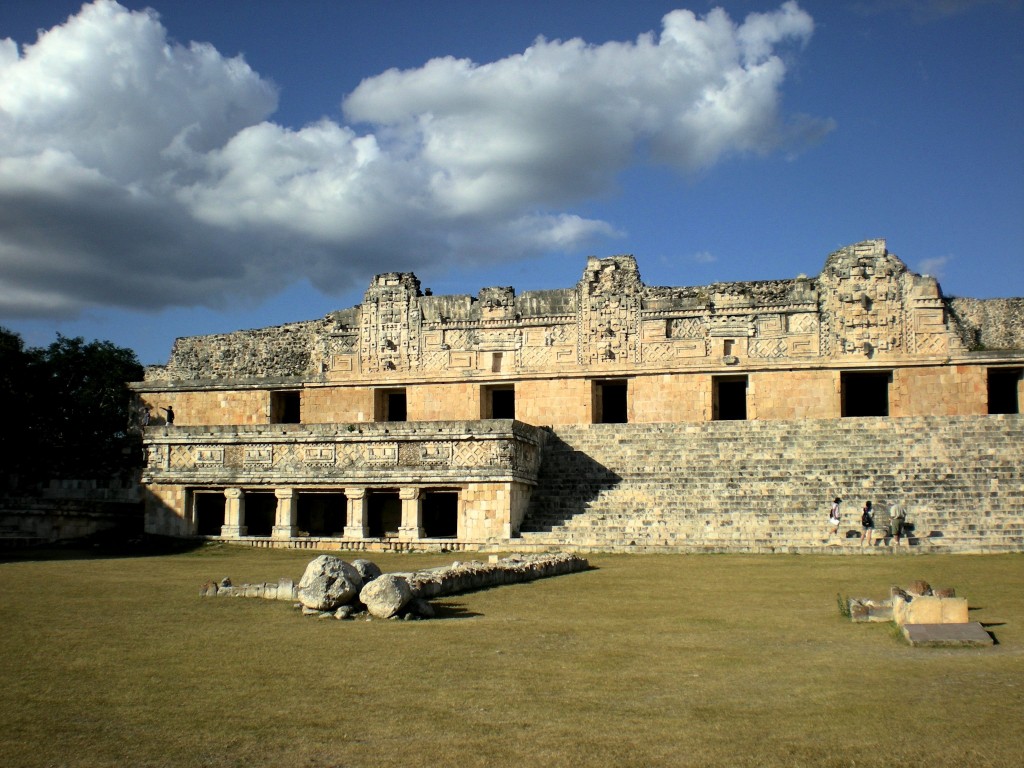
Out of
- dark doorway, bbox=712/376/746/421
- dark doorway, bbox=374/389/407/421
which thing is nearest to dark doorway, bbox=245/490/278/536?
dark doorway, bbox=374/389/407/421

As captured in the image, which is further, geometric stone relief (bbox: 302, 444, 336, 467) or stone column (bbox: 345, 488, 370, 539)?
geometric stone relief (bbox: 302, 444, 336, 467)

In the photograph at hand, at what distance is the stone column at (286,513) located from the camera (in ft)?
59.2

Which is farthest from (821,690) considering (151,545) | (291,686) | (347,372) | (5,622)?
(347,372)

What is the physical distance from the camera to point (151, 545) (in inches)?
712

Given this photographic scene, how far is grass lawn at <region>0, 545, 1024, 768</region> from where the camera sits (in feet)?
14.7

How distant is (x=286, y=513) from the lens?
18219mm

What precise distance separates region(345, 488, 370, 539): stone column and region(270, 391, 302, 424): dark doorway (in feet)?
23.4

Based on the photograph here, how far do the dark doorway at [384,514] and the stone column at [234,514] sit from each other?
8.25 feet

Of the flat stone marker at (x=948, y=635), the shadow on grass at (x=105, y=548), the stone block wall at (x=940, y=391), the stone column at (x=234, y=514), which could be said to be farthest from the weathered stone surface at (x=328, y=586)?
the stone block wall at (x=940, y=391)

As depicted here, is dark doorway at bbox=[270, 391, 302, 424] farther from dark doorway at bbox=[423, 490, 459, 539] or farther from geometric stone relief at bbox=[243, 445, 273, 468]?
dark doorway at bbox=[423, 490, 459, 539]

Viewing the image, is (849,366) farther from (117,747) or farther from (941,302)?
(117,747)

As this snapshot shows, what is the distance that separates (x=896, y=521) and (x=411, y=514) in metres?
7.83

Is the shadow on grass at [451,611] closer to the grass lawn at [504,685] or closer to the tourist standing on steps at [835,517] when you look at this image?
the grass lawn at [504,685]

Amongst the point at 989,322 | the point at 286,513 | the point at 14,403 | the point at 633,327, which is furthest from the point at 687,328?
the point at 14,403
